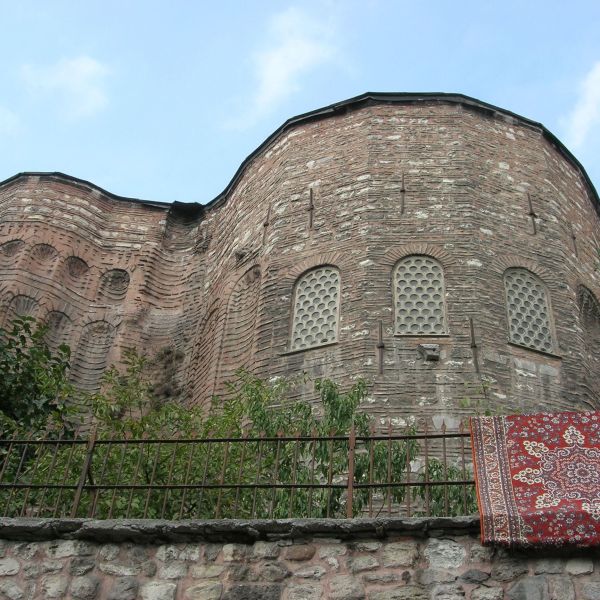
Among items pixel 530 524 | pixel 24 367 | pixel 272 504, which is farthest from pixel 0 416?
pixel 530 524

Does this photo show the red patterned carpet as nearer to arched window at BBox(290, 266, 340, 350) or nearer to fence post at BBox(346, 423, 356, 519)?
fence post at BBox(346, 423, 356, 519)

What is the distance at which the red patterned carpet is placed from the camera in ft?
19.1

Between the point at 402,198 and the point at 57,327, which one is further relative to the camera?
the point at 57,327

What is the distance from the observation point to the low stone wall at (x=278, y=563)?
5812 millimetres

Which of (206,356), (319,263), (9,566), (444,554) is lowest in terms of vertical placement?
(9,566)

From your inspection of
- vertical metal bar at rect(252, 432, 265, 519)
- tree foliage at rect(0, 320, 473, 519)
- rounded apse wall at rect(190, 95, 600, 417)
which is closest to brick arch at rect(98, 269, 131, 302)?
rounded apse wall at rect(190, 95, 600, 417)

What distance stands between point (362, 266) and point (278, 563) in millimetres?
7155

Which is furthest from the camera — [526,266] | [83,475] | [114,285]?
[114,285]

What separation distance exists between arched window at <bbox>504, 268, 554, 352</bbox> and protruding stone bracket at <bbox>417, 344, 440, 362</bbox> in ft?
4.02

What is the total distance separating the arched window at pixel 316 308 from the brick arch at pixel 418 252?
2.73 feet

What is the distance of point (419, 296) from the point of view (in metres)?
12.5

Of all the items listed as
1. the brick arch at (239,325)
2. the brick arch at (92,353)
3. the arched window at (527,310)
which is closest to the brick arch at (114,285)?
the brick arch at (92,353)

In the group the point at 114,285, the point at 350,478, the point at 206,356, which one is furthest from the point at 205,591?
the point at 114,285

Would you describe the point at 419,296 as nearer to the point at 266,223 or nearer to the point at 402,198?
the point at 402,198
